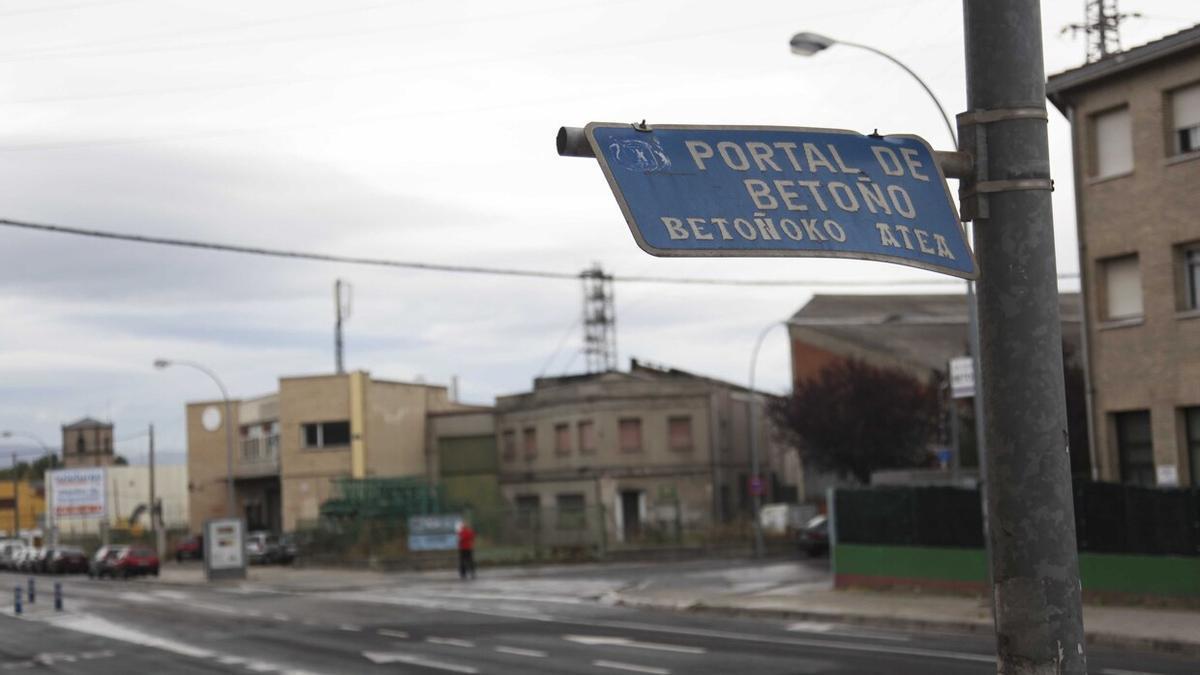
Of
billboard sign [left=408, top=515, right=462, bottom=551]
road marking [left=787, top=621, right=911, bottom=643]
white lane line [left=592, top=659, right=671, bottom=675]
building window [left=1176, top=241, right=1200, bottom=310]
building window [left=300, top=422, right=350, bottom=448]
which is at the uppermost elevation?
building window [left=1176, top=241, right=1200, bottom=310]

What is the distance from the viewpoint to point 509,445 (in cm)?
7075

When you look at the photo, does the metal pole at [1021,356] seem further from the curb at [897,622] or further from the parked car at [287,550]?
the parked car at [287,550]

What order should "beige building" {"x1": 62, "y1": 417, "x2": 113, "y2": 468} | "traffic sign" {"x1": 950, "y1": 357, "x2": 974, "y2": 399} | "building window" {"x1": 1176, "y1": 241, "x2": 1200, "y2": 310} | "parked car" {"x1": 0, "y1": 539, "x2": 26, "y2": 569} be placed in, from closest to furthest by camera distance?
1. "traffic sign" {"x1": 950, "y1": 357, "x2": 974, "y2": 399}
2. "building window" {"x1": 1176, "y1": 241, "x2": 1200, "y2": 310}
3. "parked car" {"x1": 0, "y1": 539, "x2": 26, "y2": 569}
4. "beige building" {"x1": 62, "y1": 417, "x2": 113, "y2": 468}

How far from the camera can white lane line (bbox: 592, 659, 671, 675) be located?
17.9m

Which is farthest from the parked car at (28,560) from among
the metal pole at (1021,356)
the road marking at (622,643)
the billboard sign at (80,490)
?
the metal pole at (1021,356)

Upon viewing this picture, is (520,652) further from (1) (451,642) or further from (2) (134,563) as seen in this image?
(2) (134,563)

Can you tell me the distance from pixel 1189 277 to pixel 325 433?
49.0 m

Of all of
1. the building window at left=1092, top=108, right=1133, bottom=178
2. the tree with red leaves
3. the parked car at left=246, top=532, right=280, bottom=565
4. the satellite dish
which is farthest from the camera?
the satellite dish

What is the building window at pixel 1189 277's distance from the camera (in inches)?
1064

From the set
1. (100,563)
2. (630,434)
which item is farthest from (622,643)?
(630,434)

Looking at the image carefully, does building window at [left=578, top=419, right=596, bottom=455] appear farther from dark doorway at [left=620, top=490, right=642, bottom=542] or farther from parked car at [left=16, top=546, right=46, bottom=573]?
parked car at [left=16, top=546, right=46, bottom=573]

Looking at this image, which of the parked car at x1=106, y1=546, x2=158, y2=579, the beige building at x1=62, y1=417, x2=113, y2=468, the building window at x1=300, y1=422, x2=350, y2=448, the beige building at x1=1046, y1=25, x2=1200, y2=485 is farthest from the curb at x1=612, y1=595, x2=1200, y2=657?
the beige building at x1=62, y1=417, x2=113, y2=468

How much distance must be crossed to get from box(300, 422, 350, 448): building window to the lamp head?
162 feet

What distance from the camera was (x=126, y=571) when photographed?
5650cm
